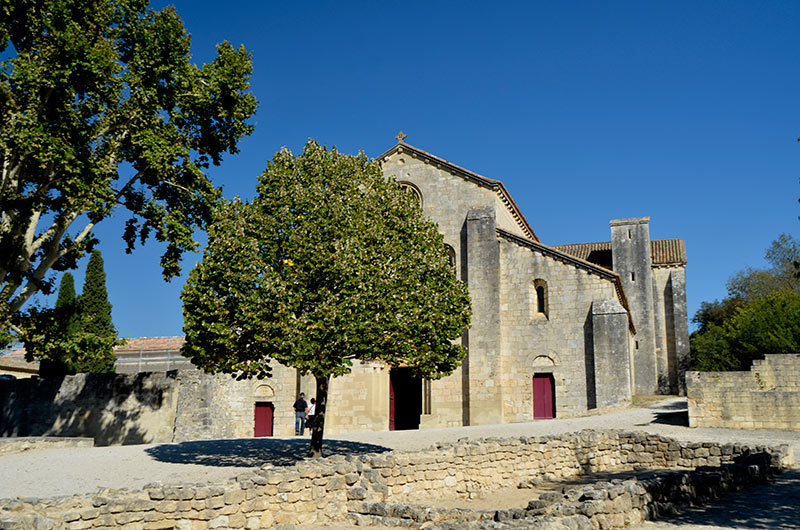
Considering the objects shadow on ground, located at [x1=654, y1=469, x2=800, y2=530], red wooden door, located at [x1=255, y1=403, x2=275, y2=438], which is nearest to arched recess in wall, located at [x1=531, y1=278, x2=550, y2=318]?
red wooden door, located at [x1=255, y1=403, x2=275, y2=438]

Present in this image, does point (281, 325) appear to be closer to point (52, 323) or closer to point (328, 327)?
point (328, 327)

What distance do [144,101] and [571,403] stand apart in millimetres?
20967

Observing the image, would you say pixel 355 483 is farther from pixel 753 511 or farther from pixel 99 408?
pixel 99 408

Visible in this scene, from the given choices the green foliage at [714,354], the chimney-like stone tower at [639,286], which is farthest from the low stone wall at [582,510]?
the chimney-like stone tower at [639,286]

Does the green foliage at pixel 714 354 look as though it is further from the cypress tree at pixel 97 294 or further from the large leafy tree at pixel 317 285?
the cypress tree at pixel 97 294

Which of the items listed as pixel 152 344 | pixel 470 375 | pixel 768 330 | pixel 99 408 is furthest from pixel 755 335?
pixel 152 344

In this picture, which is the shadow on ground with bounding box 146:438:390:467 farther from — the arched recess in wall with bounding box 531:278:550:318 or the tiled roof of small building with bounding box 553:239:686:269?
the tiled roof of small building with bounding box 553:239:686:269

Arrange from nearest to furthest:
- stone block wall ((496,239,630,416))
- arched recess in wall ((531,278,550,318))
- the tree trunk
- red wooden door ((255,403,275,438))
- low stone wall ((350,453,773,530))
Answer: low stone wall ((350,453,773,530)) < the tree trunk < stone block wall ((496,239,630,416)) < arched recess in wall ((531,278,550,318)) < red wooden door ((255,403,275,438))

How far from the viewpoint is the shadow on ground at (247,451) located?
17.6 metres

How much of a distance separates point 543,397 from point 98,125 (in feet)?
68.9

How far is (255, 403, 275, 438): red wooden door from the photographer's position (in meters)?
29.9

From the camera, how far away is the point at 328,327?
50.9 feet

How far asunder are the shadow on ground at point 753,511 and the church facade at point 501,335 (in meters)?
14.8

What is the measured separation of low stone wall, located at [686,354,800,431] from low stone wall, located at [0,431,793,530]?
5037mm
